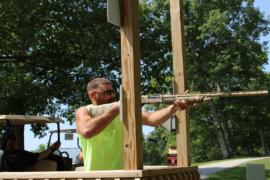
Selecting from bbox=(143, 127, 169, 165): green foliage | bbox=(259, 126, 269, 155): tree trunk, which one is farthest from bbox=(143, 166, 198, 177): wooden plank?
bbox=(143, 127, 169, 165): green foliage

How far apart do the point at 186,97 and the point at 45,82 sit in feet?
56.0

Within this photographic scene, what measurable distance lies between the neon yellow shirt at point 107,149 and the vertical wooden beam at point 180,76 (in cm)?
134

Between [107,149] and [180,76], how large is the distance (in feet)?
5.23

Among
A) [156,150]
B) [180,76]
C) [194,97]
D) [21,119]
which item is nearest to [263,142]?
[156,150]

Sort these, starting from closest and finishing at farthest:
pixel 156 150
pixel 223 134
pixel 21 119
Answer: pixel 21 119
pixel 223 134
pixel 156 150

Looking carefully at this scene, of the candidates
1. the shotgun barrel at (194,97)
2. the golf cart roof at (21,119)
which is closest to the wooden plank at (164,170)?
the shotgun barrel at (194,97)

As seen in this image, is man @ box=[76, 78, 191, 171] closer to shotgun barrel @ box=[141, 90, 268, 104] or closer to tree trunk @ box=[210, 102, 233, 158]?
shotgun barrel @ box=[141, 90, 268, 104]

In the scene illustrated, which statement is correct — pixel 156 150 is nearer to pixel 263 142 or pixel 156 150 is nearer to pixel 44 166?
pixel 263 142

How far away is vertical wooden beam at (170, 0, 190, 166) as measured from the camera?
5719 millimetres

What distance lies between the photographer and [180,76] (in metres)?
5.75

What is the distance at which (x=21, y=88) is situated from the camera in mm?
20750

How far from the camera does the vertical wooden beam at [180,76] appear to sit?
225 inches

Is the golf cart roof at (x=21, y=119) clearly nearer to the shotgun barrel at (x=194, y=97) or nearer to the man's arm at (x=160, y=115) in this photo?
the man's arm at (x=160, y=115)

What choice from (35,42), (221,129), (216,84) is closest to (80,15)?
(35,42)
